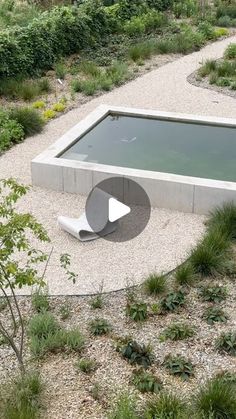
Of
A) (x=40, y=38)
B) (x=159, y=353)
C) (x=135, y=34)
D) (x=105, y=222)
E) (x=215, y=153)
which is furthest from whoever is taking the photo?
(x=135, y=34)

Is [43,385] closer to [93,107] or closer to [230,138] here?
[230,138]

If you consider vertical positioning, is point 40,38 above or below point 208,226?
above

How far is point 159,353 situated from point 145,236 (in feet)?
6.92

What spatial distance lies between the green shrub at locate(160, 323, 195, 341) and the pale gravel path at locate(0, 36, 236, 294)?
918mm

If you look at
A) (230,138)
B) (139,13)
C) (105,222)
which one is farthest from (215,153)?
(139,13)

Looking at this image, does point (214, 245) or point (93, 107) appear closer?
point (214, 245)

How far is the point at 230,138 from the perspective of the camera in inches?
366

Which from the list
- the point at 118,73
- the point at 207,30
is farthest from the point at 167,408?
the point at 207,30

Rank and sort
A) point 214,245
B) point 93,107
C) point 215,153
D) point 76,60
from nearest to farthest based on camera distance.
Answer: point 214,245
point 215,153
point 93,107
point 76,60

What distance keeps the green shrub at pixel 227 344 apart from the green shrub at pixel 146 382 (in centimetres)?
70

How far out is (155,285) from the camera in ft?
19.9

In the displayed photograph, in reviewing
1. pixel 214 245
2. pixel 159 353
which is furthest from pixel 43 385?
pixel 214 245

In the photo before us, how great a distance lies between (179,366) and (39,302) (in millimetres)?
1561
